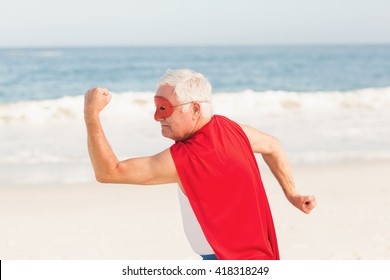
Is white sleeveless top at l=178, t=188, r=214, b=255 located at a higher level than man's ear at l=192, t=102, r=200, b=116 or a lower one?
lower

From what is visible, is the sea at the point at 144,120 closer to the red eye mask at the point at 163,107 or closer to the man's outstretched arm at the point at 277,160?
the man's outstretched arm at the point at 277,160

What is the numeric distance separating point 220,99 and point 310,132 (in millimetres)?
8159

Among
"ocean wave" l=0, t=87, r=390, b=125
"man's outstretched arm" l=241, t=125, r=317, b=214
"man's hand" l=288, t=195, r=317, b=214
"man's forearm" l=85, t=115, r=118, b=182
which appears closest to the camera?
"man's forearm" l=85, t=115, r=118, b=182

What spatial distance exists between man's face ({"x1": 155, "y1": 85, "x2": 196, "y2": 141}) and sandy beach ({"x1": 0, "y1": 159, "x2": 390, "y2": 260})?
11.2 ft

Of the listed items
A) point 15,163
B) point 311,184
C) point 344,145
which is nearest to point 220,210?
point 311,184

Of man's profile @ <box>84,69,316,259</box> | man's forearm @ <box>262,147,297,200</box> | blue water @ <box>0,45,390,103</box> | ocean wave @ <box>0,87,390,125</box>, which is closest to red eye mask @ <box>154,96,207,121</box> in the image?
man's profile @ <box>84,69,316,259</box>

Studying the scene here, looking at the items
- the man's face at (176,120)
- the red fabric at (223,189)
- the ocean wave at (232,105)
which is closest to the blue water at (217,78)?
the ocean wave at (232,105)

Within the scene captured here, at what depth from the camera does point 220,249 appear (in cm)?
237

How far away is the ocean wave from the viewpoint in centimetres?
1700

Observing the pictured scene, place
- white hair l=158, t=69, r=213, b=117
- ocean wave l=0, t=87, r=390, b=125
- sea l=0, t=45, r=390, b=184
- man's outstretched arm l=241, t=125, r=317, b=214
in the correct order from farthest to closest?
ocean wave l=0, t=87, r=390, b=125 → sea l=0, t=45, r=390, b=184 → man's outstretched arm l=241, t=125, r=317, b=214 → white hair l=158, t=69, r=213, b=117

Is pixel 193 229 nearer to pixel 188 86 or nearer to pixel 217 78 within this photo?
pixel 188 86

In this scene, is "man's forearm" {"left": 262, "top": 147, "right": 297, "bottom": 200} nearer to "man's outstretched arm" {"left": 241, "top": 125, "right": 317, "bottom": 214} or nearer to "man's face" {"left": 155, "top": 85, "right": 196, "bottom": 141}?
"man's outstretched arm" {"left": 241, "top": 125, "right": 317, "bottom": 214}

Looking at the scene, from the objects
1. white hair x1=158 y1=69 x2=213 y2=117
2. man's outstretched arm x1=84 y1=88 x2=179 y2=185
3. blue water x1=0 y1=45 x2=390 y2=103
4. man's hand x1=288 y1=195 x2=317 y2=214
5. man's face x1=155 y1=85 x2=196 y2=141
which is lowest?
man's hand x1=288 y1=195 x2=317 y2=214

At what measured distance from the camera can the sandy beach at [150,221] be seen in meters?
5.89
